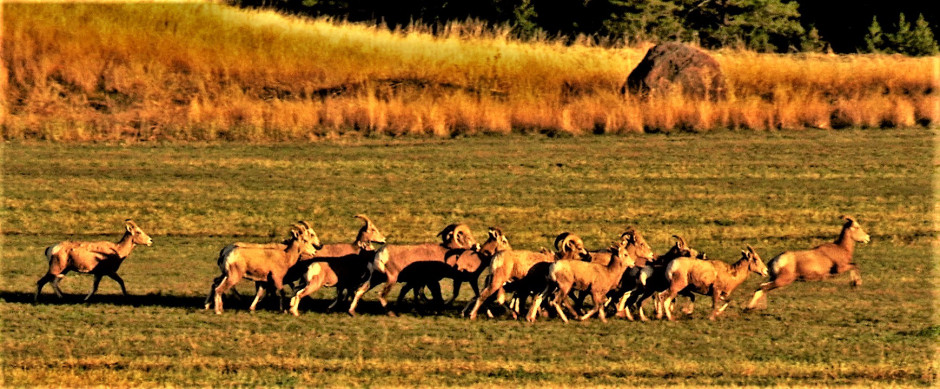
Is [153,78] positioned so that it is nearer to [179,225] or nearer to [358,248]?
[179,225]

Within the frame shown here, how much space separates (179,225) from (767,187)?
11.0m

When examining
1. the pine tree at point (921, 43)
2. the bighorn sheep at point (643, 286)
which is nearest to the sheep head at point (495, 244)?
the bighorn sheep at point (643, 286)

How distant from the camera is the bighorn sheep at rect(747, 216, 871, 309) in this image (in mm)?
21281

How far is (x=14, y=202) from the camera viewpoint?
99.0ft

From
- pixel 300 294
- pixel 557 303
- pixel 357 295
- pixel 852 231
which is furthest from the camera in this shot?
pixel 852 231

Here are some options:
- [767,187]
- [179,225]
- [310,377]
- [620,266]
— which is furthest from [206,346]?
[767,187]

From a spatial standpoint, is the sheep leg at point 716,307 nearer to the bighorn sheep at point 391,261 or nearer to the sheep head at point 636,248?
the sheep head at point 636,248

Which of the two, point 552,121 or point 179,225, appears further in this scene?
point 552,121

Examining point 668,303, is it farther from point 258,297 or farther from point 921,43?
point 921,43

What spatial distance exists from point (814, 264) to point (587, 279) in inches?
148

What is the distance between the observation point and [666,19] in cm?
5981

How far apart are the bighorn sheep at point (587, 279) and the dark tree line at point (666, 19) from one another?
124ft

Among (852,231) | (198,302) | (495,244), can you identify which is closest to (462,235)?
(495,244)

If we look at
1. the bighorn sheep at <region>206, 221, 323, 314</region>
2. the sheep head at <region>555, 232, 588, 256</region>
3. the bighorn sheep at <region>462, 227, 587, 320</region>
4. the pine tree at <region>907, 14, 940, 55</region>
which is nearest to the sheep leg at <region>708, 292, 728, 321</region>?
the sheep head at <region>555, 232, 588, 256</region>
